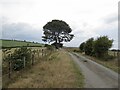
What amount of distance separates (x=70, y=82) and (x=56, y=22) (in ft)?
300

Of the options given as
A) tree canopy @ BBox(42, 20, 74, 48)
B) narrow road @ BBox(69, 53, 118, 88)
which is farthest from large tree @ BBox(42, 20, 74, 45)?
narrow road @ BBox(69, 53, 118, 88)

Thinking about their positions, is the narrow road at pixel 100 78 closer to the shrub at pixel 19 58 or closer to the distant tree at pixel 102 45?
the shrub at pixel 19 58

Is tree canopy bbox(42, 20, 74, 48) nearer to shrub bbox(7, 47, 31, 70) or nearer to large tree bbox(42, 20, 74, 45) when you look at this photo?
large tree bbox(42, 20, 74, 45)

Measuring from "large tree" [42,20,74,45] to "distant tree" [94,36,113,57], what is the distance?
191 ft

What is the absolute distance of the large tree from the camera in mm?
104312

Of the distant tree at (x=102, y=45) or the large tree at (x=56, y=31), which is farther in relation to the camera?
the large tree at (x=56, y=31)

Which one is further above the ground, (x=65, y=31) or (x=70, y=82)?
(x=65, y=31)

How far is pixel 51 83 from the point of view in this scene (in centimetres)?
1423

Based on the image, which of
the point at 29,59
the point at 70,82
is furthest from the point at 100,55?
the point at 70,82

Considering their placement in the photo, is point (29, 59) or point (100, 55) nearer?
point (29, 59)

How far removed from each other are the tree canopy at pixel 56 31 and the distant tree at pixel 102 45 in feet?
191

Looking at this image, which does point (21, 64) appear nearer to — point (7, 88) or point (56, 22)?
point (7, 88)

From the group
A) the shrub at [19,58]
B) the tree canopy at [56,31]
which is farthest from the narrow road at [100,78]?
the tree canopy at [56,31]

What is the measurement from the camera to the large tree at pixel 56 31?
104m
